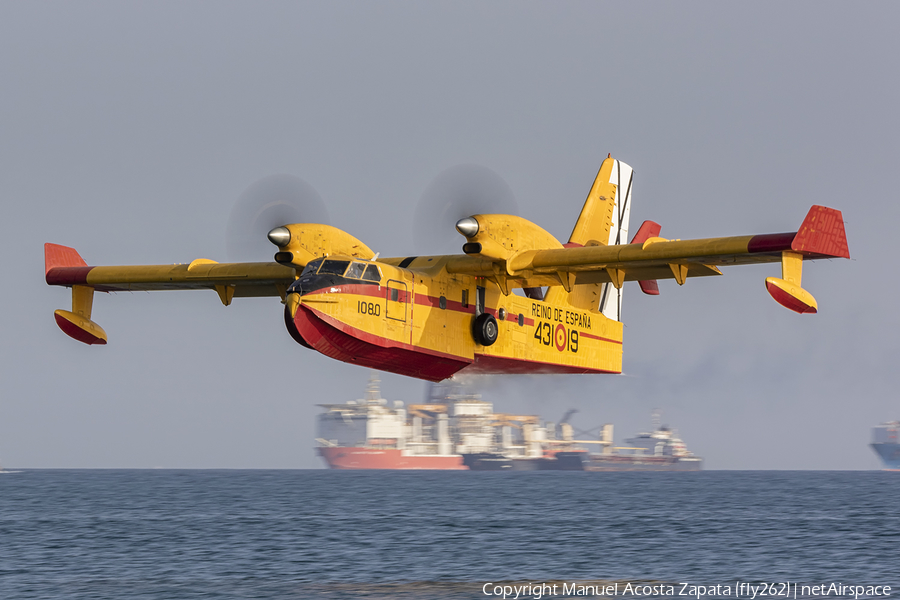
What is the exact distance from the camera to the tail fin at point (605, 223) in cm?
2408

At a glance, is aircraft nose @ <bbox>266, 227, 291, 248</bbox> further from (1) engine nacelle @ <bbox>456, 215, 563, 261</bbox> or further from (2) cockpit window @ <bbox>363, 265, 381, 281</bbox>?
(1) engine nacelle @ <bbox>456, 215, 563, 261</bbox>

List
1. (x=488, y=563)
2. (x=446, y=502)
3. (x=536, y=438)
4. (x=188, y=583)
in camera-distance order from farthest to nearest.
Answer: (x=536, y=438), (x=446, y=502), (x=488, y=563), (x=188, y=583)

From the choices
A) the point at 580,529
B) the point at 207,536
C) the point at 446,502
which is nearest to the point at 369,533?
the point at 207,536

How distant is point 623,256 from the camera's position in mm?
19297

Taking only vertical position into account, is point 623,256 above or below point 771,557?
Answer: above

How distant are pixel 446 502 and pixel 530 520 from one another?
18.1m

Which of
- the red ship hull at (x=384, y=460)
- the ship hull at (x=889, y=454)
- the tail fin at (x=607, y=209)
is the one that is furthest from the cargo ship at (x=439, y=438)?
the tail fin at (x=607, y=209)

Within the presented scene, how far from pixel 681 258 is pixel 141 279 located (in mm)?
12431

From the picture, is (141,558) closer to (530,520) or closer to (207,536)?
(207,536)

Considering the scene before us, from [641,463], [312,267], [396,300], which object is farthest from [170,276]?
[641,463]

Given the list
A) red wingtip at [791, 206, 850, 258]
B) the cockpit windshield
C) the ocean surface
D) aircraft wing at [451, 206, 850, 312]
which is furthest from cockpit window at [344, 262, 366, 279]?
red wingtip at [791, 206, 850, 258]

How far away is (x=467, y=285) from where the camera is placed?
67.1 feet

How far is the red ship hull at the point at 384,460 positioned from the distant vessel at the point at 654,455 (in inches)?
883

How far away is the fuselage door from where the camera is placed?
18.6 metres
